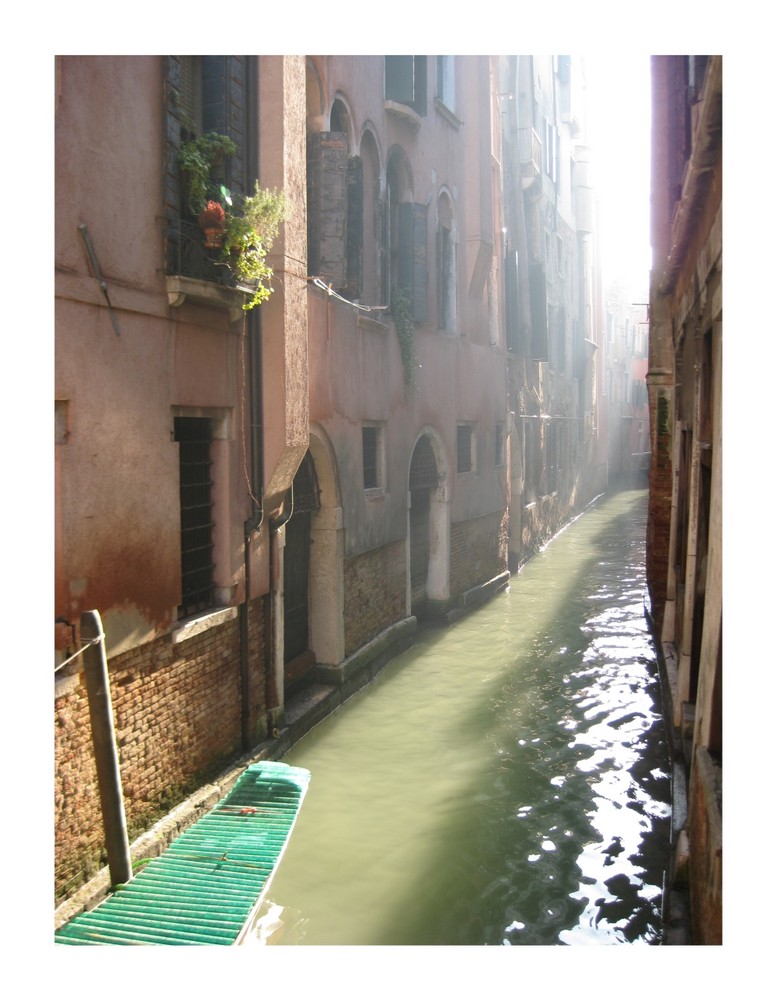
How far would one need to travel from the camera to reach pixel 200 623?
224 inches

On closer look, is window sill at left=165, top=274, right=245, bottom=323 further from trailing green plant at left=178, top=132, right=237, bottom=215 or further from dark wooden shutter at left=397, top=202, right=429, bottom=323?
dark wooden shutter at left=397, top=202, right=429, bottom=323

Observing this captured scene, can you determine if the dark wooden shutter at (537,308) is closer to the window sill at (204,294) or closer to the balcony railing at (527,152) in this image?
the balcony railing at (527,152)

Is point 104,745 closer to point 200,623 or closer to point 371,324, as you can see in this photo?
point 200,623

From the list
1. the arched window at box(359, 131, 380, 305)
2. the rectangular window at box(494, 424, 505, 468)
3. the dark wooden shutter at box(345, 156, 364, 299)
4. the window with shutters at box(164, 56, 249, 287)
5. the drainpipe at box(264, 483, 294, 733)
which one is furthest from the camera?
the rectangular window at box(494, 424, 505, 468)

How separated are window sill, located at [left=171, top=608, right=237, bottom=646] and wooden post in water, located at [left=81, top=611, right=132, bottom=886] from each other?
92 cm

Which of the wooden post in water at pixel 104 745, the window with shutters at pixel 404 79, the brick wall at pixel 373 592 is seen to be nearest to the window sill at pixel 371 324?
the brick wall at pixel 373 592

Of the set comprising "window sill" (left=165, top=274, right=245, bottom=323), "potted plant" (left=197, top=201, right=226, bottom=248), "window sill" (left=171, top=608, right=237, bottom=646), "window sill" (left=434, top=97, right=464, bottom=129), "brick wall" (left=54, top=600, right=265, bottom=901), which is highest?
"window sill" (left=434, top=97, right=464, bottom=129)

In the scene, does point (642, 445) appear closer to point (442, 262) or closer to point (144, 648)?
point (442, 262)

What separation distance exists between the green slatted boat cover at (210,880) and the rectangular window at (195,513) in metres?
1.14

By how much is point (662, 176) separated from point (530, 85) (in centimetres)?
860

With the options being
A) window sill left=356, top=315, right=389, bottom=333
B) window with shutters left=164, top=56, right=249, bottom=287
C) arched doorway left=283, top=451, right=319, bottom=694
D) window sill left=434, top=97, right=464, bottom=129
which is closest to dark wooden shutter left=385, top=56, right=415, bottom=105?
window sill left=434, top=97, right=464, bottom=129

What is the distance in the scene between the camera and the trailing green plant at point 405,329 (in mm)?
9734

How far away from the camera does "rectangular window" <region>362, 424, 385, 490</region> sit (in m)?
9.30

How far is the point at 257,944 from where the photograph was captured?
4.46 metres
